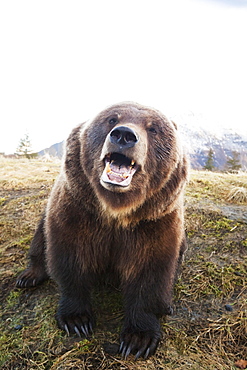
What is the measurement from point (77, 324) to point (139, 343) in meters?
0.53

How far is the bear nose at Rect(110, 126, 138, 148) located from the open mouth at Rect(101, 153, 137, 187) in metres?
0.17

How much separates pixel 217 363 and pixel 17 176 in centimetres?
618

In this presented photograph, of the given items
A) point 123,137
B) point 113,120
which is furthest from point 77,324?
point 113,120

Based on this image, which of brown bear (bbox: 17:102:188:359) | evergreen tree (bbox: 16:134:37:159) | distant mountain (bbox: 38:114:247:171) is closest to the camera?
brown bear (bbox: 17:102:188:359)

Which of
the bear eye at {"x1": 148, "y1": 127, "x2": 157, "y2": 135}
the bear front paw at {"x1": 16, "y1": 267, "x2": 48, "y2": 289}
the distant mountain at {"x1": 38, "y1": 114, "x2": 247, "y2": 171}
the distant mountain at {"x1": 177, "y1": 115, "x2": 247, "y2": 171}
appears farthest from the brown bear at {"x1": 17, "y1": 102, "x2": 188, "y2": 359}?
the distant mountain at {"x1": 177, "y1": 115, "x2": 247, "y2": 171}

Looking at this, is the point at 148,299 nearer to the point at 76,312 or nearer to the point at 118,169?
the point at 76,312

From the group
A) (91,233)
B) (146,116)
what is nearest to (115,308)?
(91,233)

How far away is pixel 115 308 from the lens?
105 inches

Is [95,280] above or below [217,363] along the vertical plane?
above

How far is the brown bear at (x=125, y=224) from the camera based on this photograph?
7.44 ft

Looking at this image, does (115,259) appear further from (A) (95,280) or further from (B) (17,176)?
(B) (17,176)

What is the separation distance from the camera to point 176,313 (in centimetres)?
269

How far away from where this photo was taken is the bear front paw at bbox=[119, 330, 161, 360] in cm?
220

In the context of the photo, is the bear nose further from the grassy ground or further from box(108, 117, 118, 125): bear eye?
the grassy ground
